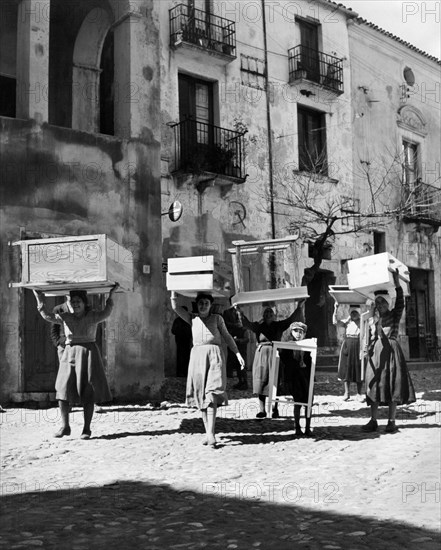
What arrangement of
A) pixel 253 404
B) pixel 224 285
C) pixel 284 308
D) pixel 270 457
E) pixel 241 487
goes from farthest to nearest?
pixel 284 308, pixel 253 404, pixel 224 285, pixel 270 457, pixel 241 487

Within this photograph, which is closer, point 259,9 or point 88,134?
point 88,134

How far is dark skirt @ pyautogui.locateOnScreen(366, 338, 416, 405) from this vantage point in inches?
369

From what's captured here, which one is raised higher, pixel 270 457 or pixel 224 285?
pixel 224 285

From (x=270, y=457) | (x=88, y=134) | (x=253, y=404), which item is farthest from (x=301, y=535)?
(x=88, y=134)

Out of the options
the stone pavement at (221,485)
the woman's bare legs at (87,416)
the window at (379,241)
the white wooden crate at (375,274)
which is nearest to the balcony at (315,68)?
the window at (379,241)

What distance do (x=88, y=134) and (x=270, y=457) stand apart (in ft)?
25.9


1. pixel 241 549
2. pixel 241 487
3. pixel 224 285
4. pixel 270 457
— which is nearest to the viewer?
pixel 241 549

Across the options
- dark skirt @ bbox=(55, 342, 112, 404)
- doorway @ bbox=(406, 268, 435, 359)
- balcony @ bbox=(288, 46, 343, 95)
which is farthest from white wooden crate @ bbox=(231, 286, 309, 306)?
doorway @ bbox=(406, 268, 435, 359)

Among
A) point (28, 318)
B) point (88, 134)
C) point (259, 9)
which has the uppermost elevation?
point (259, 9)

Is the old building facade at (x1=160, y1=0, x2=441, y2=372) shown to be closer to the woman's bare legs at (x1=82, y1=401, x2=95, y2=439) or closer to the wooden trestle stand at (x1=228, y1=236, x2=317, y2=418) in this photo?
the wooden trestle stand at (x1=228, y1=236, x2=317, y2=418)

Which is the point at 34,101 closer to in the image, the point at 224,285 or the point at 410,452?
the point at 224,285

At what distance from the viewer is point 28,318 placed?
12.8 meters

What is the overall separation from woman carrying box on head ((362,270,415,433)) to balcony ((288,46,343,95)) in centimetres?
1308

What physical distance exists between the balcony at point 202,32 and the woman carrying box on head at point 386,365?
1117 cm
